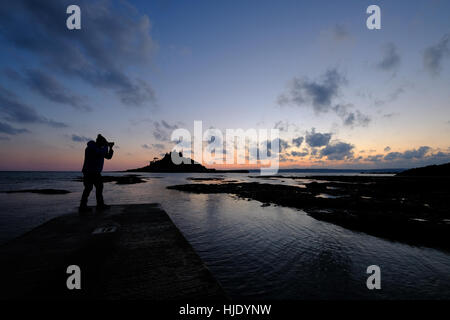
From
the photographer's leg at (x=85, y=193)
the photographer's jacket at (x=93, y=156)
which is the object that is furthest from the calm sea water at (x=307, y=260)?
the photographer's jacket at (x=93, y=156)

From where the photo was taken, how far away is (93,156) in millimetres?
8023

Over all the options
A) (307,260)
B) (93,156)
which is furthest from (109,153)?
(307,260)

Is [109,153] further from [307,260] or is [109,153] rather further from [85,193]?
[307,260]

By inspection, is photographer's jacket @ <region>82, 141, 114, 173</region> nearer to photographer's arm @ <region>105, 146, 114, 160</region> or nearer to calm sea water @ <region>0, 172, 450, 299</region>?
photographer's arm @ <region>105, 146, 114, 160</region>

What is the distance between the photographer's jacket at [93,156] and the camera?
7887mm

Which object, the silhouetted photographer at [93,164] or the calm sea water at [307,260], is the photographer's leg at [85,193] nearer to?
the silhouetted photographer at [93,164]

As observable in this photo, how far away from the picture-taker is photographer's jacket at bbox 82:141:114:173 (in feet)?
25.9

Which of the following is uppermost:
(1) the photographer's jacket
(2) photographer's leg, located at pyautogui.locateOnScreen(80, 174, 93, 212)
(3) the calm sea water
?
(1) the photographer's jacket

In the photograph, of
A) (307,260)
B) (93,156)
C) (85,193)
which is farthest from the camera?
(93,156)

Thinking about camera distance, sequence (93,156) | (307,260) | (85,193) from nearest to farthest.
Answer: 1. (307,260)
2. (85,193)
3. (93,156)

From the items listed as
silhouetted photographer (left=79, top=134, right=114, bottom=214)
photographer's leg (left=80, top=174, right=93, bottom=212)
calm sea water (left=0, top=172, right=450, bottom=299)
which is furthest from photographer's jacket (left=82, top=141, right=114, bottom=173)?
calm sea water (left=0, top=172, right=450, bottom=299)
